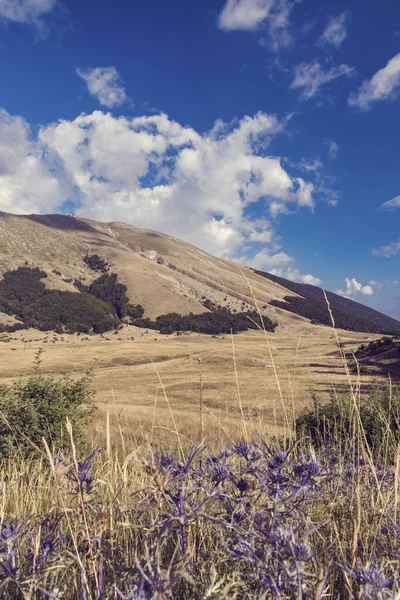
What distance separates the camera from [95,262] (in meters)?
176

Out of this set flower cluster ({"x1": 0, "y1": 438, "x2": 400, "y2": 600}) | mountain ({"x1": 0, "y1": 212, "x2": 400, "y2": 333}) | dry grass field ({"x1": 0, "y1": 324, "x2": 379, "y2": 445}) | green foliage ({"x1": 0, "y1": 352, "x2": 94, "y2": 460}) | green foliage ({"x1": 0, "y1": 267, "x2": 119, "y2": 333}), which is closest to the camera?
flower cluster ({"x1": 0, "y1": 438, "x2": 400, "y2": 600})

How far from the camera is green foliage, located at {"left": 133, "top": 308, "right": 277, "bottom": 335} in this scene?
121 metres

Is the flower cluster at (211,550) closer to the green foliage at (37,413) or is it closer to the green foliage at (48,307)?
the green foliage at (37,413)

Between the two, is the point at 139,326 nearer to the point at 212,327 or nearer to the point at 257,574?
the point at 212,327

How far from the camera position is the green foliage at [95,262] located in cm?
17225

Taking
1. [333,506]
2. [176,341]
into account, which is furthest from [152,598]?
[176,341]

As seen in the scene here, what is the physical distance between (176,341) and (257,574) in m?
93.4

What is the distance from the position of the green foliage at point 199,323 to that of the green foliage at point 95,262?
53.7m

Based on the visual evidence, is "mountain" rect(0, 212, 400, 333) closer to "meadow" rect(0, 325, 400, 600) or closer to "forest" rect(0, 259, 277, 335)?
"forest" rect(0, 259, 277, 335)

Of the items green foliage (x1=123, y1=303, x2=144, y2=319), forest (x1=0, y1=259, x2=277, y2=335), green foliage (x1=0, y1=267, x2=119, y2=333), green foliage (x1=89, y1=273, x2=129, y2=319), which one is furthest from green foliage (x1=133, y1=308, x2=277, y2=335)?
green foliage (x1=89, y1=273, x2=129, y2=319)

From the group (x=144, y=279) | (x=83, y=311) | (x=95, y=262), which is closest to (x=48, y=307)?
(x=83, y=311)

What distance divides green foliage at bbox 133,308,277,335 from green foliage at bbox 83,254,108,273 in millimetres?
53728

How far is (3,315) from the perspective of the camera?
112562mm

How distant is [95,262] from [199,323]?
74365 mm
